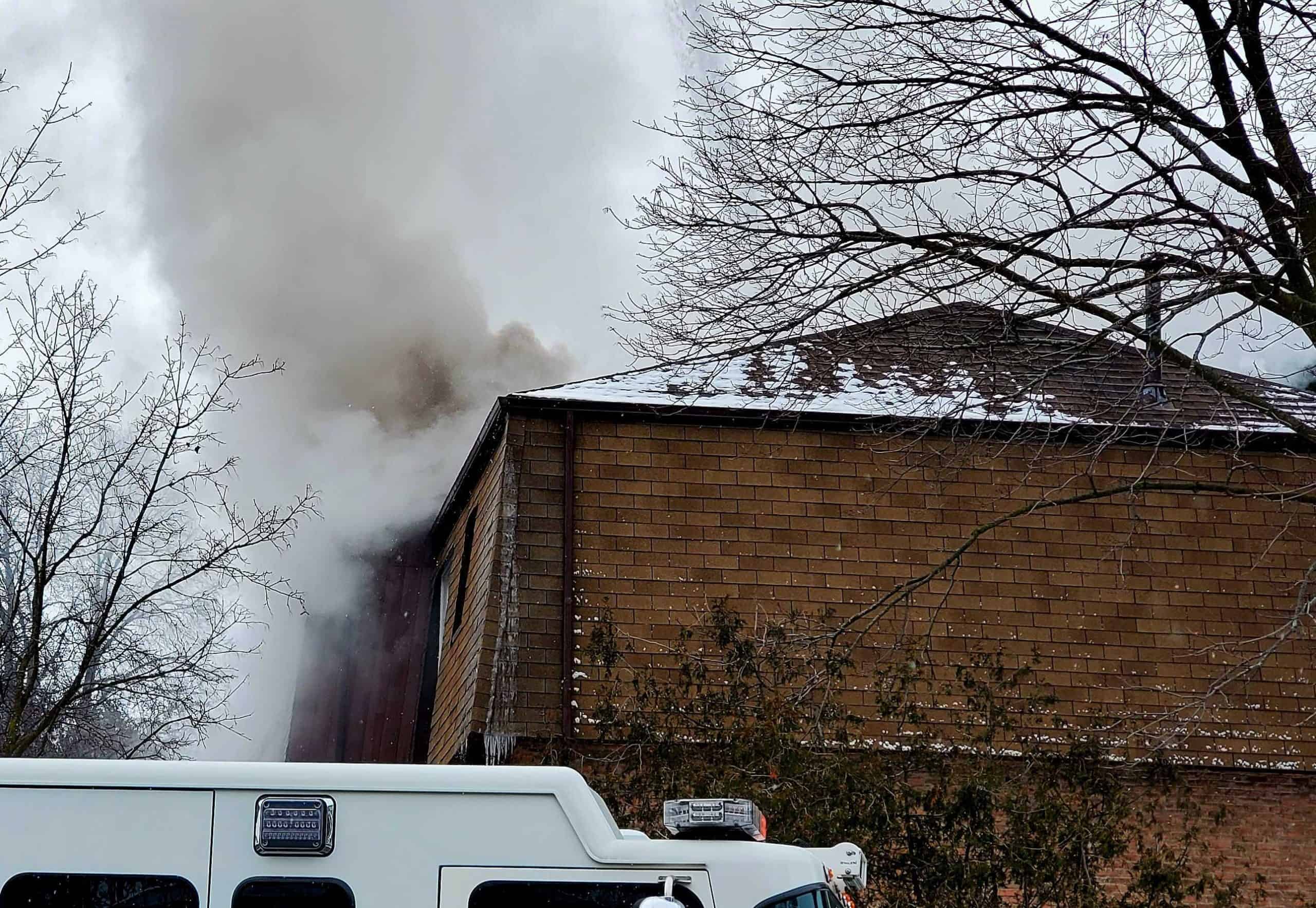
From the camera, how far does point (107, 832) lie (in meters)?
4.21

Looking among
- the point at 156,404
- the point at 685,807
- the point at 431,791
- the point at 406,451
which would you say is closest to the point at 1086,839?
the point at 685,807

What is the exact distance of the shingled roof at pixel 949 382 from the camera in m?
8.98

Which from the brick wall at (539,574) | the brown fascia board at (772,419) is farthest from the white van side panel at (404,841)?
the brown fascia board at (772,419)

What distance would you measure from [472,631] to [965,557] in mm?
4619

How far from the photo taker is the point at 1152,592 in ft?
43.2

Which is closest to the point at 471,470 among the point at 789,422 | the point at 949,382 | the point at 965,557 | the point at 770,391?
the point at 770,391

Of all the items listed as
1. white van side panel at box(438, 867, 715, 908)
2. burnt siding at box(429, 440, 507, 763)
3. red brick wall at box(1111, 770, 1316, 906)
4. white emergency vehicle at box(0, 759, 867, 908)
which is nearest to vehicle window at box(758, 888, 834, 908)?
white emergency vehicle at box(0, 759, 867, 908)

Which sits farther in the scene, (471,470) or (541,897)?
(471,470)

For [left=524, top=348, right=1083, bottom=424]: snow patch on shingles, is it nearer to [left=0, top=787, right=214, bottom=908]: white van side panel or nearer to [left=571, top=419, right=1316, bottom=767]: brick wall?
[left=571, top=419, right=1316, bottom=767]: brick wall

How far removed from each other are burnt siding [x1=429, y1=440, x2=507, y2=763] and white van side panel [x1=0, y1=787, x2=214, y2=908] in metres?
7.82

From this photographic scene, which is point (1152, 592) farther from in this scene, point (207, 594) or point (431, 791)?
point (431, 791)

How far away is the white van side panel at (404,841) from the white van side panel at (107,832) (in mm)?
66

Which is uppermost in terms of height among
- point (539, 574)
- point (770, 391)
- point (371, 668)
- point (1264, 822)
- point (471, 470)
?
point (770, 391)

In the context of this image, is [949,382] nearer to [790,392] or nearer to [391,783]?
[790,392]
